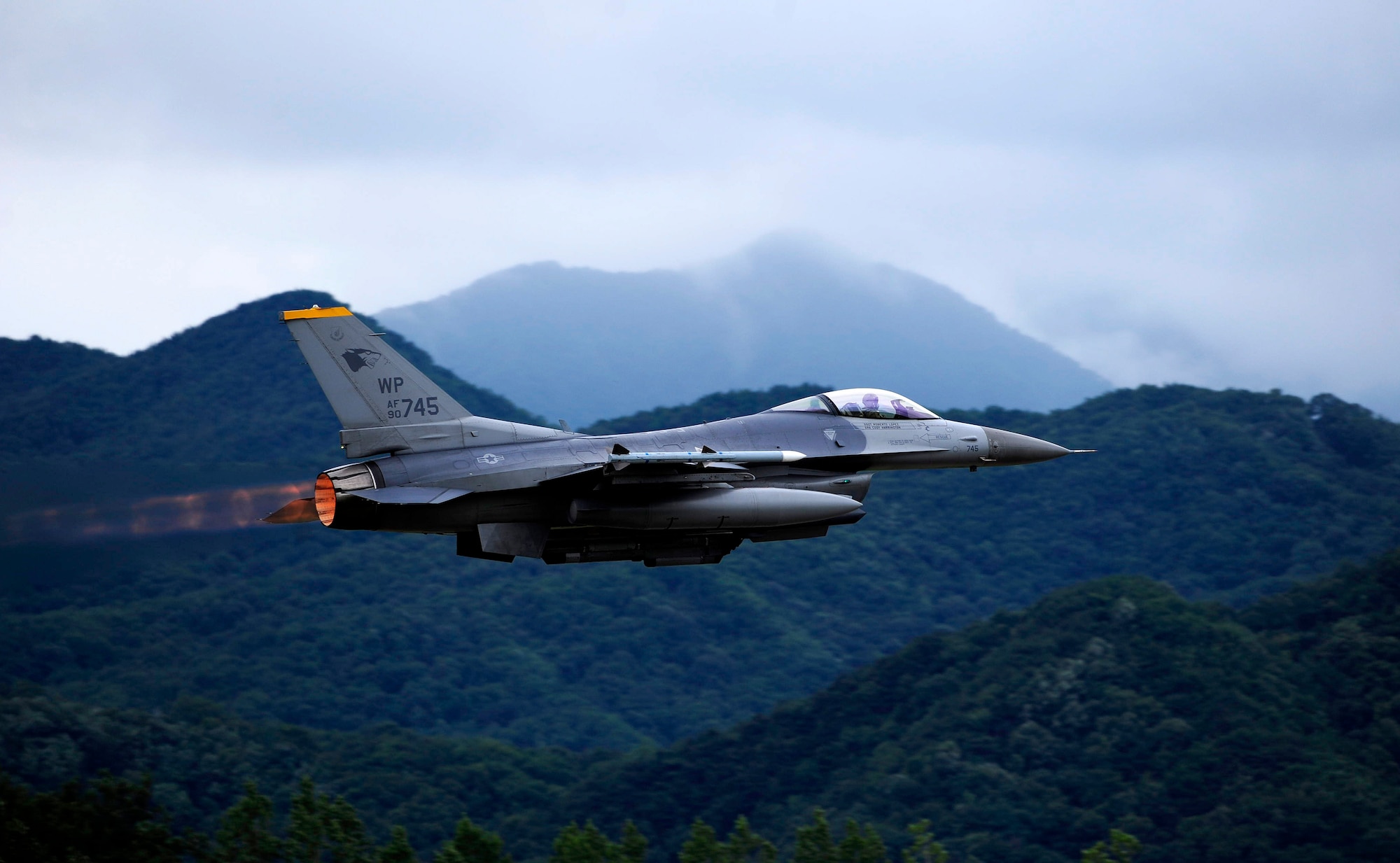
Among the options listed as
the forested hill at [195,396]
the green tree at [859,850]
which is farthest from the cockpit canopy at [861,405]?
the forested hill at [195,396]

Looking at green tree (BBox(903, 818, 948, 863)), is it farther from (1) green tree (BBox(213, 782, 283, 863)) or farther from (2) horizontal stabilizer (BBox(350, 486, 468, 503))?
(2) horizontal stabilizer (BBox(350, 486, 468, 503))

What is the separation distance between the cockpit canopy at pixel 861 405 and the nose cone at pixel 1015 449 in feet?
3.89

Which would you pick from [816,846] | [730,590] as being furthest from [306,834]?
[730,590]

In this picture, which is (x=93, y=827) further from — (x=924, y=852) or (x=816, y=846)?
(x=924, y=852)

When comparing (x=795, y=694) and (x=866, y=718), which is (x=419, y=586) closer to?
(x=795, y=694)

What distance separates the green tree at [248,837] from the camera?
151ft

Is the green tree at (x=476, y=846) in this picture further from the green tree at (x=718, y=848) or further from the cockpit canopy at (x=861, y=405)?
the cockpit canopy at (x=861, y=405)

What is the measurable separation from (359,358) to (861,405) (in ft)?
26.9

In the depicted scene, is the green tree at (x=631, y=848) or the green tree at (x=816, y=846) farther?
the green tree at (x=816, y=846)

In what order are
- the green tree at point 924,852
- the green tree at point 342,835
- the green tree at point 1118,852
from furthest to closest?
1. the green tree at point 342,835
2. the green tree at point 924,852
3. the green tree at point 1118,852

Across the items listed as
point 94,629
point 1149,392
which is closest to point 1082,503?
point 1149,392

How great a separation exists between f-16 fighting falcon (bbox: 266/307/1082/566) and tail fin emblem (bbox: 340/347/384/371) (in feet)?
0.05

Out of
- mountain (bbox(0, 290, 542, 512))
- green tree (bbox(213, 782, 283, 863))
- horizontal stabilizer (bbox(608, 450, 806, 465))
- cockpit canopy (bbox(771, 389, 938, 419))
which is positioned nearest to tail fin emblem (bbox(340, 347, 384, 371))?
horizontal stabilizer (bbox(608, 450, 806, 465))

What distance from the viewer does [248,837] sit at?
46406 mm
